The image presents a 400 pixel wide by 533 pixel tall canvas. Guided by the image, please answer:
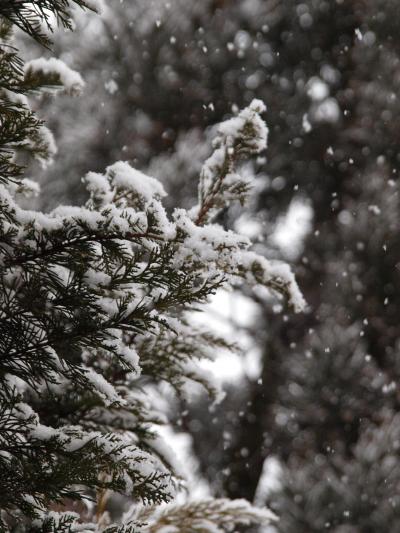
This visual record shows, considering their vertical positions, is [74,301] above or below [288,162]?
below

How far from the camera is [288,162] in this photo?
5.92 m

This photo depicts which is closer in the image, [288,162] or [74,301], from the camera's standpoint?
[74,301]

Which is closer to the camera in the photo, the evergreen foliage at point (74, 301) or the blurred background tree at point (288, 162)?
the evergreen foliage at point (74, 301)

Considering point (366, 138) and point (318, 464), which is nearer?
point (318, 464)

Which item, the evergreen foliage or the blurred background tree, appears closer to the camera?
the evergreen foliage

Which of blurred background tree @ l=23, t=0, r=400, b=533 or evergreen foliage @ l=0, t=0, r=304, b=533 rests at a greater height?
blurred background tree @ l=23, t=0, r=400, b=533

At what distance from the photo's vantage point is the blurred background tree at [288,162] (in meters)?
5.46

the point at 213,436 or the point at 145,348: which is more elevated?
the point at 213,436

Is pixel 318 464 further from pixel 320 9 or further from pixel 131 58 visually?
pixel 320 9

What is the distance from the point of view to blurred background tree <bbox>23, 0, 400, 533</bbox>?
5465 mm

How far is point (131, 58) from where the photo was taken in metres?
5.63

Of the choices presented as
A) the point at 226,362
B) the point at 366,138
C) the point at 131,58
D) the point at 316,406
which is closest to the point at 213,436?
the point at 226,362

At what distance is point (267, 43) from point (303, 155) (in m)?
1.28

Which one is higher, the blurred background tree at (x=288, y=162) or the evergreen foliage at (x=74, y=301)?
the blurred background tree at (x=288, y=162)
